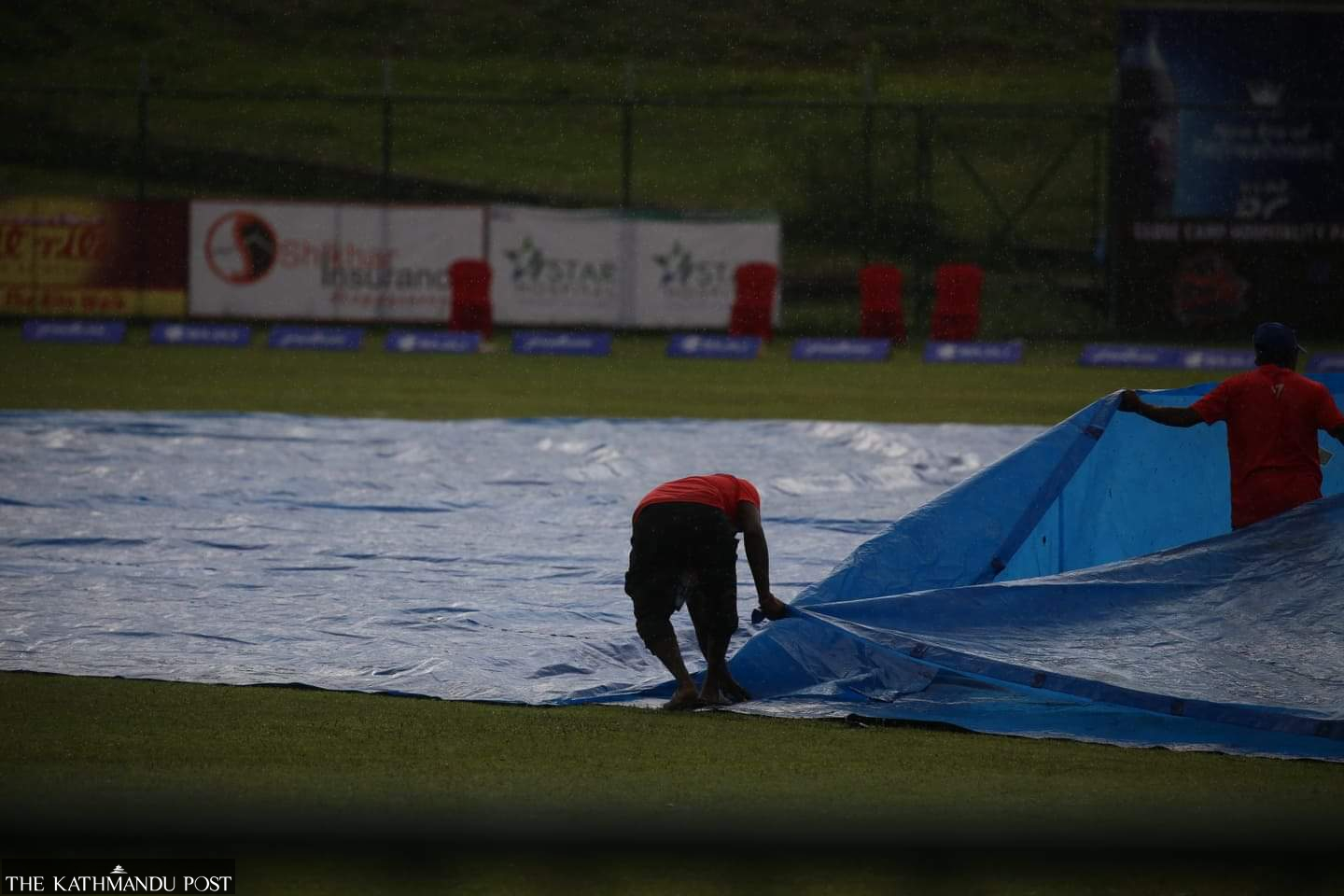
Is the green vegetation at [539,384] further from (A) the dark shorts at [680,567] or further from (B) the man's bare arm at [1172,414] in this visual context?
(A) the dark shorts at [680,567]

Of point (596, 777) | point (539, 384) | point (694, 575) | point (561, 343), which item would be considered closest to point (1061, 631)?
point (694, 575)

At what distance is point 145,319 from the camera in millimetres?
26266

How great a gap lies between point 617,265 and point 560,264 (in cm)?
84

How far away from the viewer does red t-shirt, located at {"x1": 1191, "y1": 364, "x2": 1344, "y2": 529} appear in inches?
298

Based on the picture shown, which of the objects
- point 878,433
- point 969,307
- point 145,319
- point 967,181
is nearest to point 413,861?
point 878,433

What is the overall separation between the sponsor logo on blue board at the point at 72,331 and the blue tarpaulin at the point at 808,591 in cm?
1213

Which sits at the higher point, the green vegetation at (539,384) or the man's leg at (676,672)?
the green vegetation at (539,384)

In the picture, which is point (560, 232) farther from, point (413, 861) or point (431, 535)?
point (413, 861)

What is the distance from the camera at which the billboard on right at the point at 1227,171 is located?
26.3m

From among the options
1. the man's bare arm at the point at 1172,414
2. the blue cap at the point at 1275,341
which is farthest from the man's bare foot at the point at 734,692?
the blue cap at the point at 1275,341

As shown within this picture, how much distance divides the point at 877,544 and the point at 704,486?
3.29ft

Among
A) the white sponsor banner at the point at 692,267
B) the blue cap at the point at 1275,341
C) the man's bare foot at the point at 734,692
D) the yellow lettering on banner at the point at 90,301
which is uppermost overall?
the white sponsor banner at the point at 692,267

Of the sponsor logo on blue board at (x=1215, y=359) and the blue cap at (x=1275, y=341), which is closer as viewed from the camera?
the blue cap at (x=1275, y=341)

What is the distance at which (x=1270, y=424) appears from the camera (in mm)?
7602
